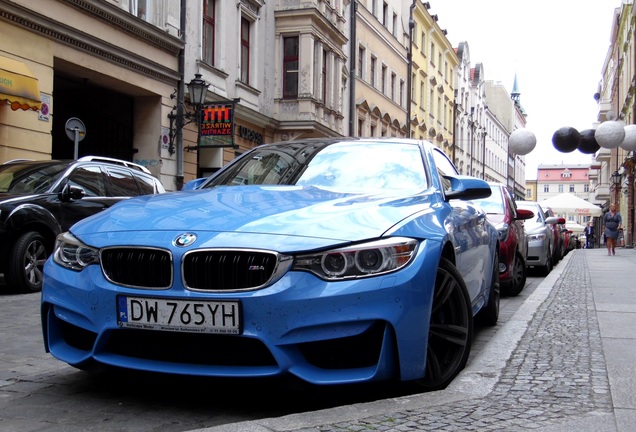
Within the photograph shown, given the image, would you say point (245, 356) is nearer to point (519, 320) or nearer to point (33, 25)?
point (519, 320)

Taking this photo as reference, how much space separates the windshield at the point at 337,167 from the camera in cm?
451

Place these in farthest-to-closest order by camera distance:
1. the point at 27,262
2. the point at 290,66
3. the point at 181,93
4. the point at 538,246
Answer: the point at 290,66
the point at 181,93
the point at 538,246
the point at 27,262

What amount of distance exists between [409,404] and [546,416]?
55 centimetres

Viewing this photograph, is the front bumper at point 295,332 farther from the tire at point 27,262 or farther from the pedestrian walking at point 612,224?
the pedestrian walking at point 612,224

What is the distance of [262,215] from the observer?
11.6 feet

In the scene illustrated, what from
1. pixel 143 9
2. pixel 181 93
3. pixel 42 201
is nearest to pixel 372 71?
pixel 181 93

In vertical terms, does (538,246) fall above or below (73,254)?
below

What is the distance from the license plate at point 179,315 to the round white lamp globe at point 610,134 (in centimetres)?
1750

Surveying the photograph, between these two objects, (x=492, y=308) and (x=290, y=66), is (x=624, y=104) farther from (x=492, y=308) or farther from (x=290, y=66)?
(x=492, y=308)

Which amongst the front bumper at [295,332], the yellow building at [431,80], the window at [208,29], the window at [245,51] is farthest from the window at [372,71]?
the front bumper at [295,332]

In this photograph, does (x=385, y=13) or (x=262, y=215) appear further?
(x=385, y=13)

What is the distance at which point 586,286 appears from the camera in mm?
10219

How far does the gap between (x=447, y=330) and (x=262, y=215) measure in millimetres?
1101

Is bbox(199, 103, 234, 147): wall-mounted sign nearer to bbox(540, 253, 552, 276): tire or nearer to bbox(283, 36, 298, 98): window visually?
bbox(283, 36, 298, 98): window
